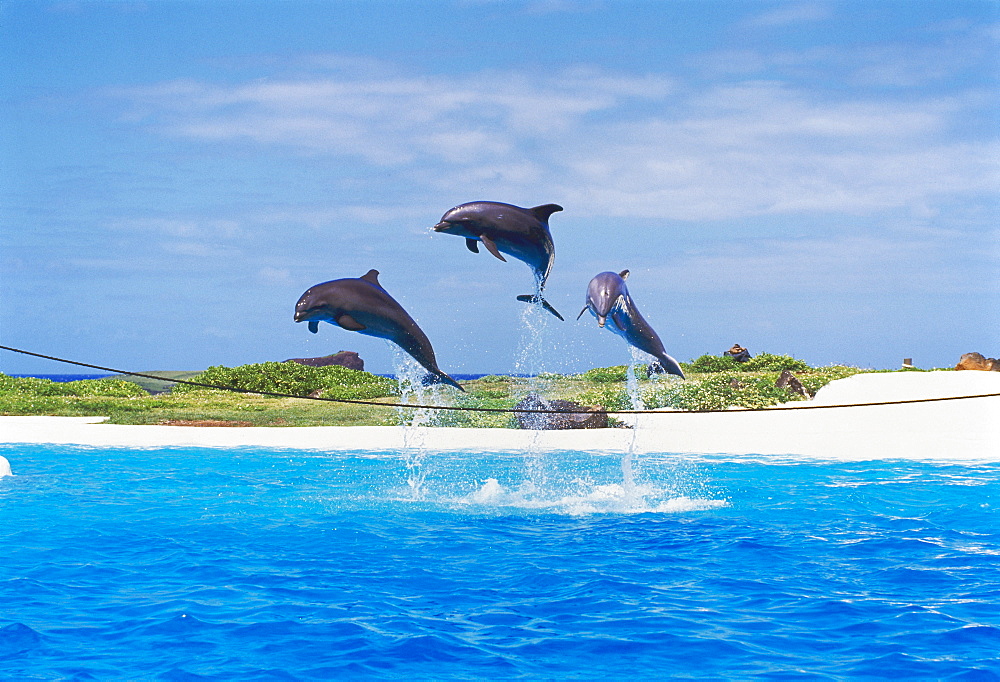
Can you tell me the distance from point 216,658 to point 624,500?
5684 millimetres

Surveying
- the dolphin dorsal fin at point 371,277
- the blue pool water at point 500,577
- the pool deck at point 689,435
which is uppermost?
the dolphin dorsal fin at point 371,277

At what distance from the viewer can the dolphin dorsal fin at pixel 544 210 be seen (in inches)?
329

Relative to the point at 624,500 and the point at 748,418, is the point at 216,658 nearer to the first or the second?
the point at 624,500

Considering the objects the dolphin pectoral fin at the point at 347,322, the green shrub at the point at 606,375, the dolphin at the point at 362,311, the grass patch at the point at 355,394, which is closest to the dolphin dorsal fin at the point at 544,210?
the dolphin at the point at 362,311

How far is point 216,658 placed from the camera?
16.3ft

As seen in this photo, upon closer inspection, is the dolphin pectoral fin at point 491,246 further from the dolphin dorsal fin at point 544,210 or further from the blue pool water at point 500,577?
the blue pool water at point 500,577

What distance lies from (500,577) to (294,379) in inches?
764

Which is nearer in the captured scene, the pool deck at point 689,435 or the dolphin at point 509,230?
the dolphin at point 509,230

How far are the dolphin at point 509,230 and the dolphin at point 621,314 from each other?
0.52 m

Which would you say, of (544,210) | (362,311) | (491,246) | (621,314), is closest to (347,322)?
(362,311)

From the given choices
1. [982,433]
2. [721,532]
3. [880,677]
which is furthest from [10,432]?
[982,433]

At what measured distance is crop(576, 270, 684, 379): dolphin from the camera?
876 centimetres

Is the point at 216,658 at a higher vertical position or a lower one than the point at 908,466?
lower

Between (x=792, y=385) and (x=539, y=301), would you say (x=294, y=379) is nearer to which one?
(x=792, y=385)
